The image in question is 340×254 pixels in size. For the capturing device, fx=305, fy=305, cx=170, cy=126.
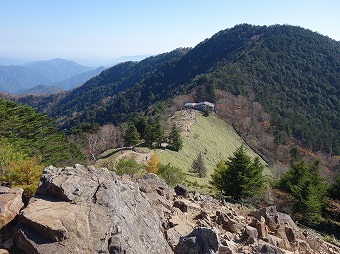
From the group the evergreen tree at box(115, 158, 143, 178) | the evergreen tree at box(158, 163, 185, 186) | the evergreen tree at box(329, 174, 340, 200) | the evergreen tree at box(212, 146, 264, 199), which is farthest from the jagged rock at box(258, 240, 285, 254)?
the evergreen tree at box(329, 174, 340, 200)

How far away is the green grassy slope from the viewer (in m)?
55.5

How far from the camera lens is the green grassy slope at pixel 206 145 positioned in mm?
55456

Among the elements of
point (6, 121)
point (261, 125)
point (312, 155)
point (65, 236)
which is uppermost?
point (65, 236)

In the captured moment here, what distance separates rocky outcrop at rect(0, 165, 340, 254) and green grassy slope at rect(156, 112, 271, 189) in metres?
31.6

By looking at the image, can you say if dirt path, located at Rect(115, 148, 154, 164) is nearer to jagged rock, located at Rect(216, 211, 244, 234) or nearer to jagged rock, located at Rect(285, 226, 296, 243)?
jagged rock, located at Rect(216, 211, 244, 234)

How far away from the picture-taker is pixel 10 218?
10812mm

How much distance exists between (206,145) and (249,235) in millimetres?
57287

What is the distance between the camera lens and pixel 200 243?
11.6 m

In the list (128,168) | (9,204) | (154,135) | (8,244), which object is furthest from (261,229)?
(154,135)

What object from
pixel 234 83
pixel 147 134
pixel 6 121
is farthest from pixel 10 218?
pixel 234 83

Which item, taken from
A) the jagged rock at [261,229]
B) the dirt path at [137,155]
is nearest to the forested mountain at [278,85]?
the dirt path at [137,155]

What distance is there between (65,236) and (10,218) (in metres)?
2.49

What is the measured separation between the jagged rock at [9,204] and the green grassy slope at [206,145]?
121 feet

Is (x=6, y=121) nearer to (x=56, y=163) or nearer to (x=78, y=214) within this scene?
(x=56, y=163)
